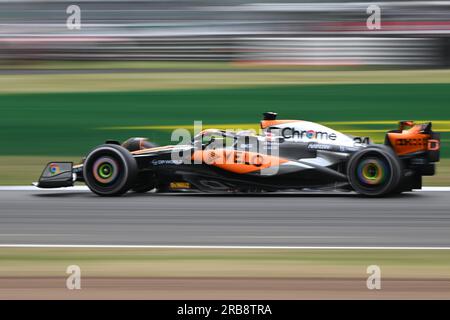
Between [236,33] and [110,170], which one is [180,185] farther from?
[236,33]

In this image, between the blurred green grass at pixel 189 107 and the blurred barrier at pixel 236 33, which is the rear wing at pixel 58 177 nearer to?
the blurred green grass at pixel 189 107

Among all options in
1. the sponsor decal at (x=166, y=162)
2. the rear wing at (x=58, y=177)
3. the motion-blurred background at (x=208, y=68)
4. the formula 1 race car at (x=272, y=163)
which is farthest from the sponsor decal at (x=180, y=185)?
the motion-blurred background at (x=208, y=68)

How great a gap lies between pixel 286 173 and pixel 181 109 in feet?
24.9

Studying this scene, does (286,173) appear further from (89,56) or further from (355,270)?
(89,56)

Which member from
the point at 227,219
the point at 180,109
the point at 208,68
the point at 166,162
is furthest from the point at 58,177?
the point at 208,68

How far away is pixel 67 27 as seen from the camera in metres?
21.5

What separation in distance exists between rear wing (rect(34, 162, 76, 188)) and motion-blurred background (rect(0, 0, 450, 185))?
333 cm

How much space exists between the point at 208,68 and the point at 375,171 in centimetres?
1130

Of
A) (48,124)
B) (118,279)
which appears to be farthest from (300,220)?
(48,124)

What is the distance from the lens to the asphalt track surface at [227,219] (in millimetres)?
7539

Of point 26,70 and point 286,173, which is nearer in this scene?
point 286,173

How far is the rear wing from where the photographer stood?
1025cm

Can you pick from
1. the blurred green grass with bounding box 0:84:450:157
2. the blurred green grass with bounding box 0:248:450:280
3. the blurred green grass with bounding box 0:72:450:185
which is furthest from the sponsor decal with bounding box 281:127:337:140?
the blurred green grass with bounding box 0:84:450:157

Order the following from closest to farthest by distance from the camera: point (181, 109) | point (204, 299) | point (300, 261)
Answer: point (204, 299)
point (300, 261)
point (181, 109)
